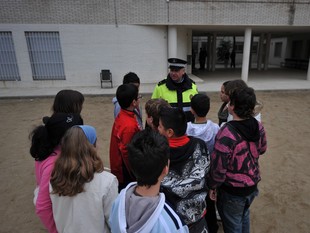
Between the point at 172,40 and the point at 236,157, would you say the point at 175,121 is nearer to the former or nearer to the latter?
the point at 236,157

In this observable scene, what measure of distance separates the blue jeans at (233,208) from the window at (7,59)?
11423 millimetres

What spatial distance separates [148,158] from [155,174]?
88mm

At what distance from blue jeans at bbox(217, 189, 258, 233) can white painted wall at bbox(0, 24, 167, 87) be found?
9828 mm

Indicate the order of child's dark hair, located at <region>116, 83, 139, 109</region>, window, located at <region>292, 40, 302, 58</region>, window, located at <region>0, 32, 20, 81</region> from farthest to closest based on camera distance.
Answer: window, located at <region>292, 40, 302, 58</region> < window, located at <region>0, 32, 20, 81</region> < child's dark hair, located at <region>116, 83, 139, 109</region>

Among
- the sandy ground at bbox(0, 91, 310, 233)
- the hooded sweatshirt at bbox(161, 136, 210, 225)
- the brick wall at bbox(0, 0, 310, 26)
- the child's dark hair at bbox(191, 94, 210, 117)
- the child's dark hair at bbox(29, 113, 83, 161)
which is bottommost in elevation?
the sandy ground at bbox(0, 91, 310, 233)

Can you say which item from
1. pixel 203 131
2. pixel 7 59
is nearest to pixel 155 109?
pixel 203 131

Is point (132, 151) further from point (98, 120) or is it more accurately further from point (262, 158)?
point (98, 120)

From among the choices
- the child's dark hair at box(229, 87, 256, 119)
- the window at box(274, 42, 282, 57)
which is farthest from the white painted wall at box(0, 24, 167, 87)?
the window at box(274, 42, 282, 57)

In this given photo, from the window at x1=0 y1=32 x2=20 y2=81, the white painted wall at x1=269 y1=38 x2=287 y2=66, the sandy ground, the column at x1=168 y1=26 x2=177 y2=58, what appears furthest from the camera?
the white painted wall at x1=269 y1=38 x2=287 y2=66

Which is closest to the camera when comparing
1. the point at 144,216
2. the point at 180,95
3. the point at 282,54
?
the point at 144,216

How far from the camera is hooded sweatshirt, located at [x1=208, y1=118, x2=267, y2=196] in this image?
168 cm

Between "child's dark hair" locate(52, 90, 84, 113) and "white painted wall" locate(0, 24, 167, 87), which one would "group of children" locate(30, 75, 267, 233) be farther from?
"white painted wall" locate(0, 24, 167, 87)

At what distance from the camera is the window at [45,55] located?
10.3 m

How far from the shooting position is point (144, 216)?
1.02 metres
